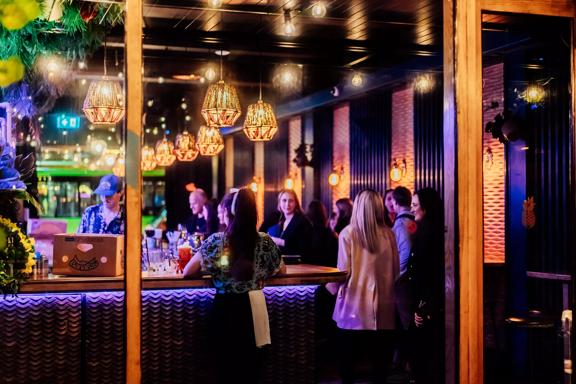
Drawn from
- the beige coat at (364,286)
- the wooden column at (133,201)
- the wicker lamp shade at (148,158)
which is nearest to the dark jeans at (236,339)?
the beige coat at (364,286)

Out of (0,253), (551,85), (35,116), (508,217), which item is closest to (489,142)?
(508,217)

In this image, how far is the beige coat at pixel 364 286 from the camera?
222 inches

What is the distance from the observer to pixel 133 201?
340cm

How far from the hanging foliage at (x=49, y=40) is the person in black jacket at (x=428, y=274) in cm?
284

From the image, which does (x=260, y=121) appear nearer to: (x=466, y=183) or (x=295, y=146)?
(x=466, y=183)

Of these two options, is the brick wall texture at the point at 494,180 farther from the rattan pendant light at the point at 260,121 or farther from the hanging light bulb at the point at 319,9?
the rattan pendant light at the point at 260,121

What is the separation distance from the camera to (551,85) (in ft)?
25.3

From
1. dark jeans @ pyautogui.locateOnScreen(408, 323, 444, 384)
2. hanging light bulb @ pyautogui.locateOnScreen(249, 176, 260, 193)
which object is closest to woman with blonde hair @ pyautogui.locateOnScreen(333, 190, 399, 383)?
dark jeans @ pyautogui.locateOnScreen(408, 323, 444, 384)

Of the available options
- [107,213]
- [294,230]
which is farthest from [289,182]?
[107,213]

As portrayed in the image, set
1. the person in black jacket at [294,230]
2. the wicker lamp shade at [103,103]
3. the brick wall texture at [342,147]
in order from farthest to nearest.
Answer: the brick wall texture at [342,147] < the person in black jacket at [294,230] < the wicker lamp shade at [103,103]

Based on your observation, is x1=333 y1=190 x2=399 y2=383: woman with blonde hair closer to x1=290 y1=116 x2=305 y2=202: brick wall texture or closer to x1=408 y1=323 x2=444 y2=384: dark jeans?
x1=408 y1=323 x2=444 y2=384: dark jeans

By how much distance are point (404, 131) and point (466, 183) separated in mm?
8763

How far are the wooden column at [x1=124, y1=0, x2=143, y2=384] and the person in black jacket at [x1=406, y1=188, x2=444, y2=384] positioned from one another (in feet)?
9.35

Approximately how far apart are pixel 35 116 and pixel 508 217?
5.54 m
